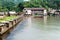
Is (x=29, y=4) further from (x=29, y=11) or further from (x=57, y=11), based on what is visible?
(x=57, y=11)

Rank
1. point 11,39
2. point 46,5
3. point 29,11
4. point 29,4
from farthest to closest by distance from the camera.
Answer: point 46,5
point 29,4
point 29,11
point 11,39

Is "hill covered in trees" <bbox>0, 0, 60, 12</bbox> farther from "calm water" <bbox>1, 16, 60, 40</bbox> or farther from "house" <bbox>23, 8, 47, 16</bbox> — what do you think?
"calm water" <bbox>1, 16, 60, 40</bbox>

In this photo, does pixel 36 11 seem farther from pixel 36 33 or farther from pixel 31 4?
pixel 36 33

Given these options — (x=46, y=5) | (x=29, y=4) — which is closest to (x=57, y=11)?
(x=46, y=5)

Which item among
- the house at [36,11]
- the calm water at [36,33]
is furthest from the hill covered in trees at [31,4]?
the calm water at [36,33]

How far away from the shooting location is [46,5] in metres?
84.4

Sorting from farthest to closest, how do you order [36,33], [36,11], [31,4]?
[31,4]
[36,11]
[36,33]

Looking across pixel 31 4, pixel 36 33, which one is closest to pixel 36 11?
pixel 31 4

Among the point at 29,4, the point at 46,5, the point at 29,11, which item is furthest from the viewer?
the point at 46,5

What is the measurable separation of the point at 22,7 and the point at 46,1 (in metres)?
17.1

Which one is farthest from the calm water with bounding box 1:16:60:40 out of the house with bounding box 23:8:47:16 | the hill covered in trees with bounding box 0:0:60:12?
the hill covered in trees with bounding box 0:0:60:12

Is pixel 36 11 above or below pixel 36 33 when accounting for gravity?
below

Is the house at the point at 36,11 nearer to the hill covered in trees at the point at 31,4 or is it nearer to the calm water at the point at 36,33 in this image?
the hill covered in trees at the point at 31,4

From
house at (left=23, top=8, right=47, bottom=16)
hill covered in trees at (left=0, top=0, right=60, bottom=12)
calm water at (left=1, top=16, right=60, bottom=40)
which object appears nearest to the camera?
calm water at (left=1, top=16, right=60, bottom=40)
